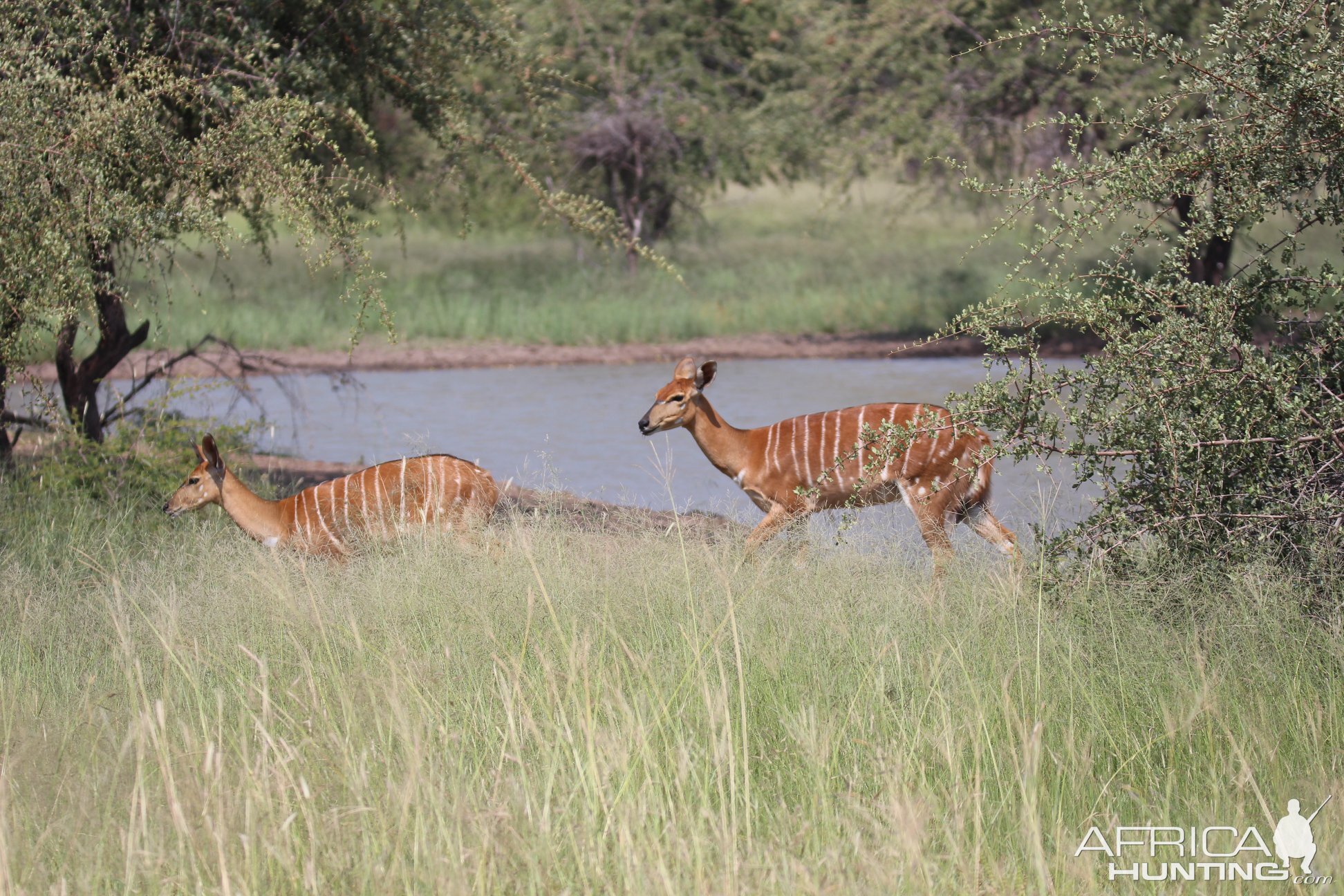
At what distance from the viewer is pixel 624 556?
224 inches

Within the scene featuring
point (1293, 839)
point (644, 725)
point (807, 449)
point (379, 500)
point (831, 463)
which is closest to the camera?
point (1293, 839)

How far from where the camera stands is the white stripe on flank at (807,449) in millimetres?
7609

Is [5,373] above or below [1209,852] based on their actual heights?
above

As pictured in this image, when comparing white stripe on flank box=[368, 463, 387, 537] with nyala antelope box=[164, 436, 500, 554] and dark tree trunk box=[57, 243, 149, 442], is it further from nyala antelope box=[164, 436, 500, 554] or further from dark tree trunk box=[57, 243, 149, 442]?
dark tree trunk box=[57, 243, 149, 442]

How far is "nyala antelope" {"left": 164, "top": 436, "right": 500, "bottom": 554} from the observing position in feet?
22.5

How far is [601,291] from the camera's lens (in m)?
21.7

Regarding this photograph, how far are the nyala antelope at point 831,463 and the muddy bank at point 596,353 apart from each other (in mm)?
10333

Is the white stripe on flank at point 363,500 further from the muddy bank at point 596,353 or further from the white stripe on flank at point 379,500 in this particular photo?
the muddy bank at point 596,353

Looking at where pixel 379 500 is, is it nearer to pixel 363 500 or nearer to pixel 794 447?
pixel 363 500

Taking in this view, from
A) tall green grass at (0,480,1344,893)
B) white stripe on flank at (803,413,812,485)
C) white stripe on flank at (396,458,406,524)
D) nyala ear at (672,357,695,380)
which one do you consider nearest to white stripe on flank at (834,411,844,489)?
white stripe on flank at (803,413,812,485)

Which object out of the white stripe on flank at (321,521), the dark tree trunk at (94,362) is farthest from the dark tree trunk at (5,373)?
the white stripe on flank at (321,521)

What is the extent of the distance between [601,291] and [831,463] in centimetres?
1453

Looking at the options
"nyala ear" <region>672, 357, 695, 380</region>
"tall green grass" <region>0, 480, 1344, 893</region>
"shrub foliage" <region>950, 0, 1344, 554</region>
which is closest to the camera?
"tall green grass" <region>0, 480, 1344, 893</region>

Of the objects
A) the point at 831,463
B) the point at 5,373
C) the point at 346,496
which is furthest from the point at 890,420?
the point at 5,373
